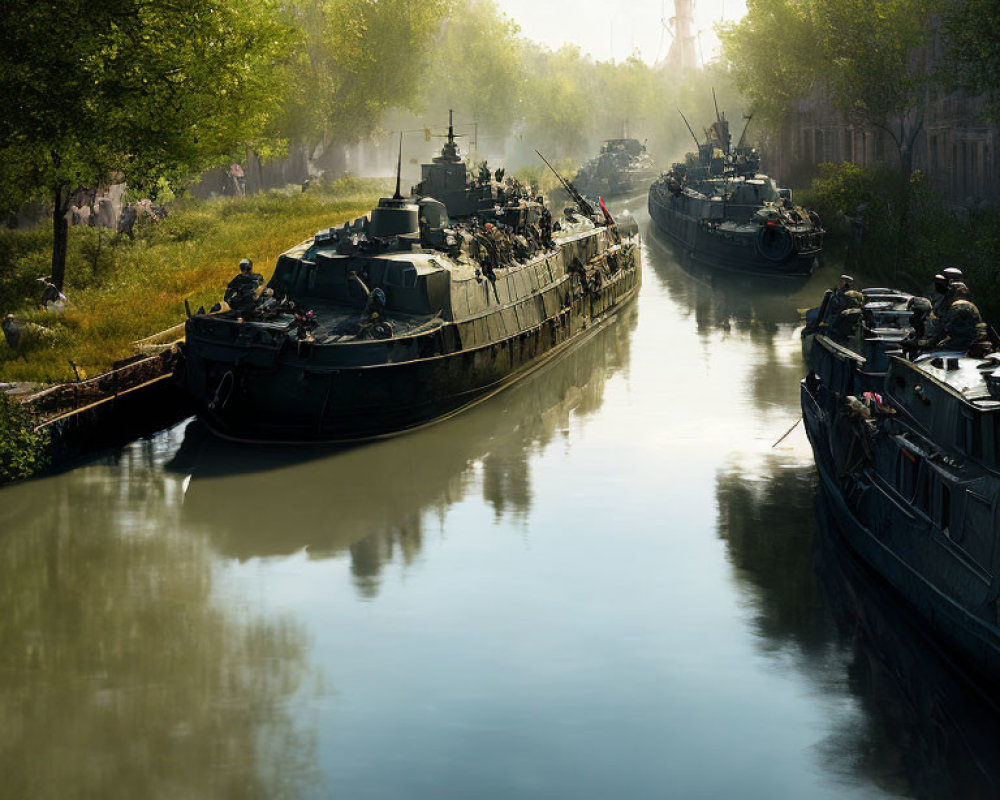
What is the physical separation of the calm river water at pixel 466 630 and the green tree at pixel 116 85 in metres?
8.65

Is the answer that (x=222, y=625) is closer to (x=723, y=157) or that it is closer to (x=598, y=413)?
(x=598, y=413)

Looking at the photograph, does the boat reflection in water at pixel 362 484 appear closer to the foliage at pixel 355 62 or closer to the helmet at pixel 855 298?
the helmet at pixel 855 298

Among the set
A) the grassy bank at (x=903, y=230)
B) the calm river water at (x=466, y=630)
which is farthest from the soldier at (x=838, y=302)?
the grassy bank at (x=903, y=230)

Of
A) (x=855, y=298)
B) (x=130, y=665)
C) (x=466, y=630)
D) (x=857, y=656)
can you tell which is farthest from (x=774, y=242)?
(x=130, y=665)

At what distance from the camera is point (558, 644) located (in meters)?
14.9

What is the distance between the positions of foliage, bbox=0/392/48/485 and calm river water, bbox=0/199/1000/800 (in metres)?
0.39

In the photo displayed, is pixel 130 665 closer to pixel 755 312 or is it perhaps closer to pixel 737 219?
pixel 755 312

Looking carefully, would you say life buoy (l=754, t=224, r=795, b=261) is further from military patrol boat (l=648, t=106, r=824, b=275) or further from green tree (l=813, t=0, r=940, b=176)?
green tree (l=813, t=0, r=940, b=176)

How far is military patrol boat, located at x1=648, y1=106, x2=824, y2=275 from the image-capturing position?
4444cm

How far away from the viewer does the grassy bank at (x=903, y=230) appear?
104ft

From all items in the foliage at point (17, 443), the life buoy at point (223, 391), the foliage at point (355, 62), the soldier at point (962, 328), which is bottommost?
the foliage at point (17, 443)

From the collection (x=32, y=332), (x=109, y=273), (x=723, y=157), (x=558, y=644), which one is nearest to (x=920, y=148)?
(x=723, y=157)

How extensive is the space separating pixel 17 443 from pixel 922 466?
1571cm

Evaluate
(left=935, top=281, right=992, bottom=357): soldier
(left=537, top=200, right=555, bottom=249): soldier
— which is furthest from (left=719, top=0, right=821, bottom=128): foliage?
(left=935, top=281, right=992, bottom=357): soldier
